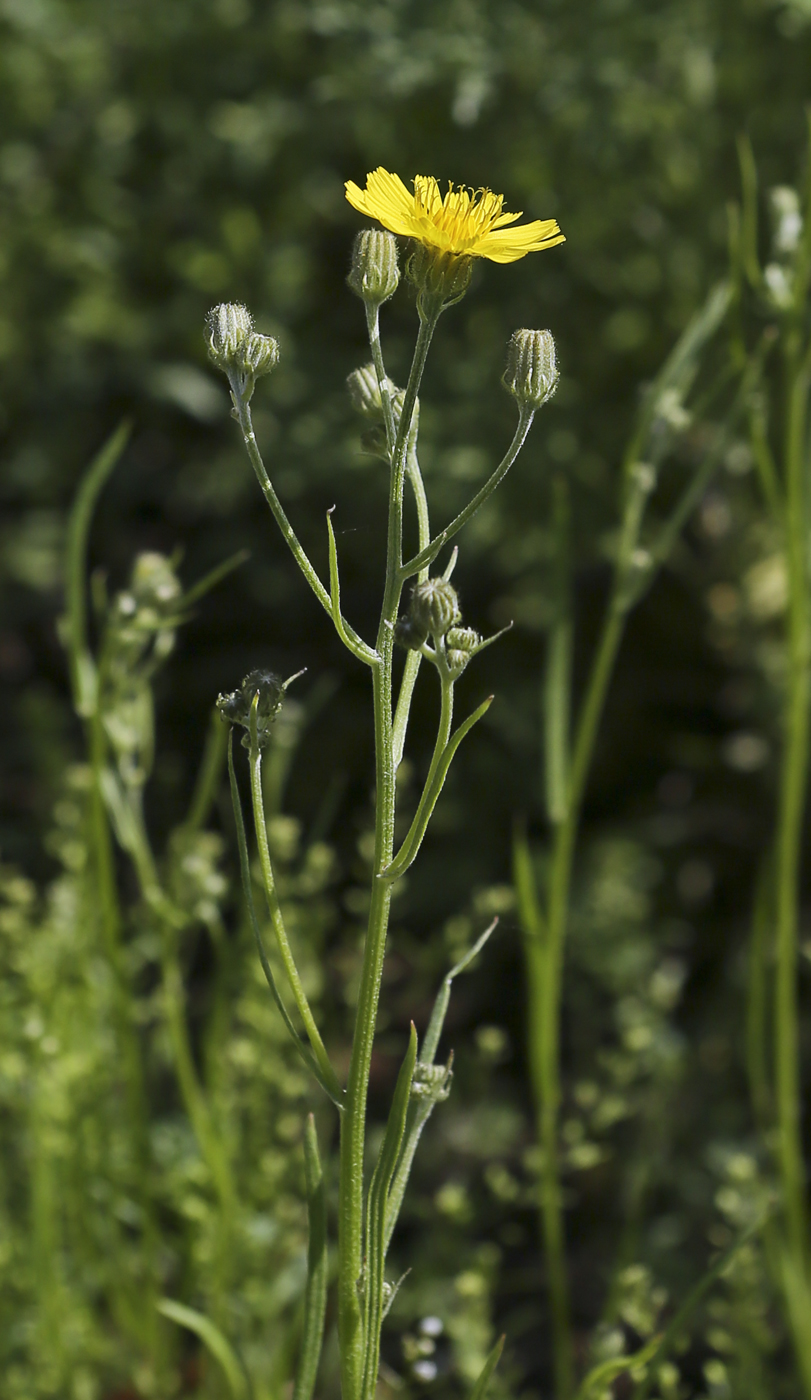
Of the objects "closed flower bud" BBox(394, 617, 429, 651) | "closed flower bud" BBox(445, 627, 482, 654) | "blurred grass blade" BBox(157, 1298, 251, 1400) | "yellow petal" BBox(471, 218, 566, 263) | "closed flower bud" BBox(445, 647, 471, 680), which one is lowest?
"blurred grass blade" BBox(157, 1298, 251, 1400)

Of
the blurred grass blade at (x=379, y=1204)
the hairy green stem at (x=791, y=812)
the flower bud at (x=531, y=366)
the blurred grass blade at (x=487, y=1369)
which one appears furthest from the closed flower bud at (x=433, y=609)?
the hairy green stem at (x=791, y=812)

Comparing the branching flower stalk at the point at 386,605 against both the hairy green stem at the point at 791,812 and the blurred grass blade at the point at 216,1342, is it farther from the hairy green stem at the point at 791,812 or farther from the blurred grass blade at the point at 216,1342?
the hairy green stem at the point at 791,812

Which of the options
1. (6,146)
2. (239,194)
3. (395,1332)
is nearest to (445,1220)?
(395,1332)

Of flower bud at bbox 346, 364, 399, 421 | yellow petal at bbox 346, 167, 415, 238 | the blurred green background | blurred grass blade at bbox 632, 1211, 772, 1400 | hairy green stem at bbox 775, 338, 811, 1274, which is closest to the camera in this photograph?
yellow petal at bbox 346, 167, 415, 238

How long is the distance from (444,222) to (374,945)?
35cm

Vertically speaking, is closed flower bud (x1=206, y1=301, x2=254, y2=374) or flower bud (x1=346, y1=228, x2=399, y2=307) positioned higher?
flower bud (x1=346, y1=228, x2=399, y2=307)

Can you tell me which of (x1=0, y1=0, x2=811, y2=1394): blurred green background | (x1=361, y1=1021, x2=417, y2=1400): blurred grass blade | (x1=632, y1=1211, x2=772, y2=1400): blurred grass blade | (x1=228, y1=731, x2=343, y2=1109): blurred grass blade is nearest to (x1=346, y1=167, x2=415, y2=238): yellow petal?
(x1=228, y1=731, x2=343, y2=1109): blurred grass blade

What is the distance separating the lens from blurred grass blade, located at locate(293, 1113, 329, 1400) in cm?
64

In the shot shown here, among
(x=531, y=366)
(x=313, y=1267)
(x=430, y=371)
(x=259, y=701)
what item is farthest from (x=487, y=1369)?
(x=430, y=371)

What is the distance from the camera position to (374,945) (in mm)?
580

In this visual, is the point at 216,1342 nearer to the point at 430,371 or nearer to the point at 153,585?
the point at 153,585

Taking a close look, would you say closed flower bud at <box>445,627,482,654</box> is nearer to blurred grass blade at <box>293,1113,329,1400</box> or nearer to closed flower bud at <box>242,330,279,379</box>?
closed flower bud at <box>242,330,279,379</box>

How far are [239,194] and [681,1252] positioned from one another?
1732 mm

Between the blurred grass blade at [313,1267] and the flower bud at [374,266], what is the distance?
1.43 feet
